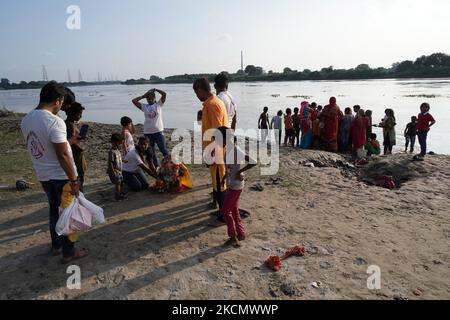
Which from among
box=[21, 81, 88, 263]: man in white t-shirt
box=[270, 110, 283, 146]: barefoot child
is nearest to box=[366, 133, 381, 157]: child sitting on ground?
box=[270, 110, 283, 146]: barefoot child

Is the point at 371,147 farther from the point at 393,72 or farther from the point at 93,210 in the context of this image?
the point at 393,72

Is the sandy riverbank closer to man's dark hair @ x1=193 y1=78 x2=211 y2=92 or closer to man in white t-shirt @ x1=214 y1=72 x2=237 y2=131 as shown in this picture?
man in white t-shirt @ x1=214 y1=72 x2=237 y2=131

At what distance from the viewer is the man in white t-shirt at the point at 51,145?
130 inches

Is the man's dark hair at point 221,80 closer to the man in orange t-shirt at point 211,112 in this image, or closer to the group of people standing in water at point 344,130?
the man in orange t-shirt at point 211,112

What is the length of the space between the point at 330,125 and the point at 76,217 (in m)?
8.04

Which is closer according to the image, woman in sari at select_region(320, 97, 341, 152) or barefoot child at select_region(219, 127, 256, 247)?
barefoot child at select_region(219, 127, 256, 247)

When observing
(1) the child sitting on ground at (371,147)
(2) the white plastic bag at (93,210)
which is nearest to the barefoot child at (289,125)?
(1) the child sitting on ground at (371,147)

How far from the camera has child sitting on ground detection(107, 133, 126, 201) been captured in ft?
18.8

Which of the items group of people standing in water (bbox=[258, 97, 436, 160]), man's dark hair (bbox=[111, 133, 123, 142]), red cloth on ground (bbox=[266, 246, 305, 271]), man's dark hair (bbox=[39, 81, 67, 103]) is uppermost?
man's dark hair (bbox=[39, 81, 67, 103])

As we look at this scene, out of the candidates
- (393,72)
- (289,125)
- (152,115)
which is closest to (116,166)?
(152,115)

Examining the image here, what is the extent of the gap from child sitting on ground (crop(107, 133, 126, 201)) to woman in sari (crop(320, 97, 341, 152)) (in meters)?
6.23

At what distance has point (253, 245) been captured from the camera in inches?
165

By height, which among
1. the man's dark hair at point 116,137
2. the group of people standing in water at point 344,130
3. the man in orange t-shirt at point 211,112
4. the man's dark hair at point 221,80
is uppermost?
the man's dark hair at point 221,80

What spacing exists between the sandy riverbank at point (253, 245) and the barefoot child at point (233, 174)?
0.91ft
